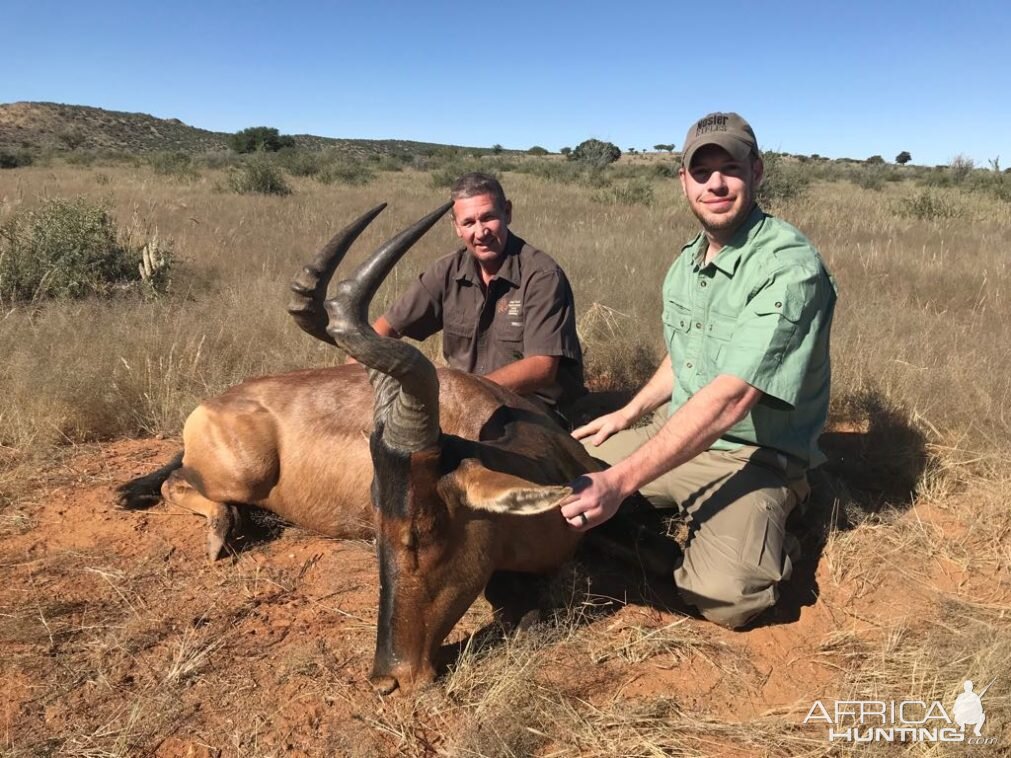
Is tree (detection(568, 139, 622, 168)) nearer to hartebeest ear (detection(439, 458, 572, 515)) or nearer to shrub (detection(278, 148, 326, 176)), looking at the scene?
shrub (detection(278, 148, 326, 176))

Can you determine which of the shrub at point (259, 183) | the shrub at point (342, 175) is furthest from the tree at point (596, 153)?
the shrub at point (259, 183)

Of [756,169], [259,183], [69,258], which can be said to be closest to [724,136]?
[756,169]

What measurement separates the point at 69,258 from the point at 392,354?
25.9 feet

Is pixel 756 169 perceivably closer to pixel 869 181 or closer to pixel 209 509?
pixel 209 509

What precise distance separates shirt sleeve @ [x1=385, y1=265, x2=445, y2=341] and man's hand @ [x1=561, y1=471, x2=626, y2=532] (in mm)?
3199

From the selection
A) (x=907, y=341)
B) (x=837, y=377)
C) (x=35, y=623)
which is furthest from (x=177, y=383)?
(x=907, y=341)

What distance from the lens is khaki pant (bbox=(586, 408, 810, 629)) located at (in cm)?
371

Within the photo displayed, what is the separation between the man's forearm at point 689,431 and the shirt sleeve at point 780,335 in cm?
8

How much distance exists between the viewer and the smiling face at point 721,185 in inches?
147

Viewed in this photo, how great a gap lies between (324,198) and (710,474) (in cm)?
1659

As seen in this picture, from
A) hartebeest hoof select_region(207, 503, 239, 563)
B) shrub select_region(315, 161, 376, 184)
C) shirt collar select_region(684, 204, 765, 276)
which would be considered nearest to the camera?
shirt collar select_region(684, 204, 765, 276)

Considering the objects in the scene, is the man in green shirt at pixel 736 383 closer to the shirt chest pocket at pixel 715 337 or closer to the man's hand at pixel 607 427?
the shirt chest pocket at pixel 715 337

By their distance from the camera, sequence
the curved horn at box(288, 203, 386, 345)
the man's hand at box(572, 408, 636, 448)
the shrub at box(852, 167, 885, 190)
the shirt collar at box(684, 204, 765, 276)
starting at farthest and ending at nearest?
the shrub at box(852, 167, 885, 190) → the man's hand at box(572, 408, 636, 448) → the shirt collar at box(684, 204, 765, 276) → the curved horn at box(288, 203, 386, 345)

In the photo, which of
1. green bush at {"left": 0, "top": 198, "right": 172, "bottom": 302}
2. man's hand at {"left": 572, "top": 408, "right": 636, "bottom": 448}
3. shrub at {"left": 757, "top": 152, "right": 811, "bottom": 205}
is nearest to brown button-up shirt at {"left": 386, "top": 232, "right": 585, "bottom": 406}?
man's hand at {"left": 572, "top": 408, "right": 636, "bottom": 448}
